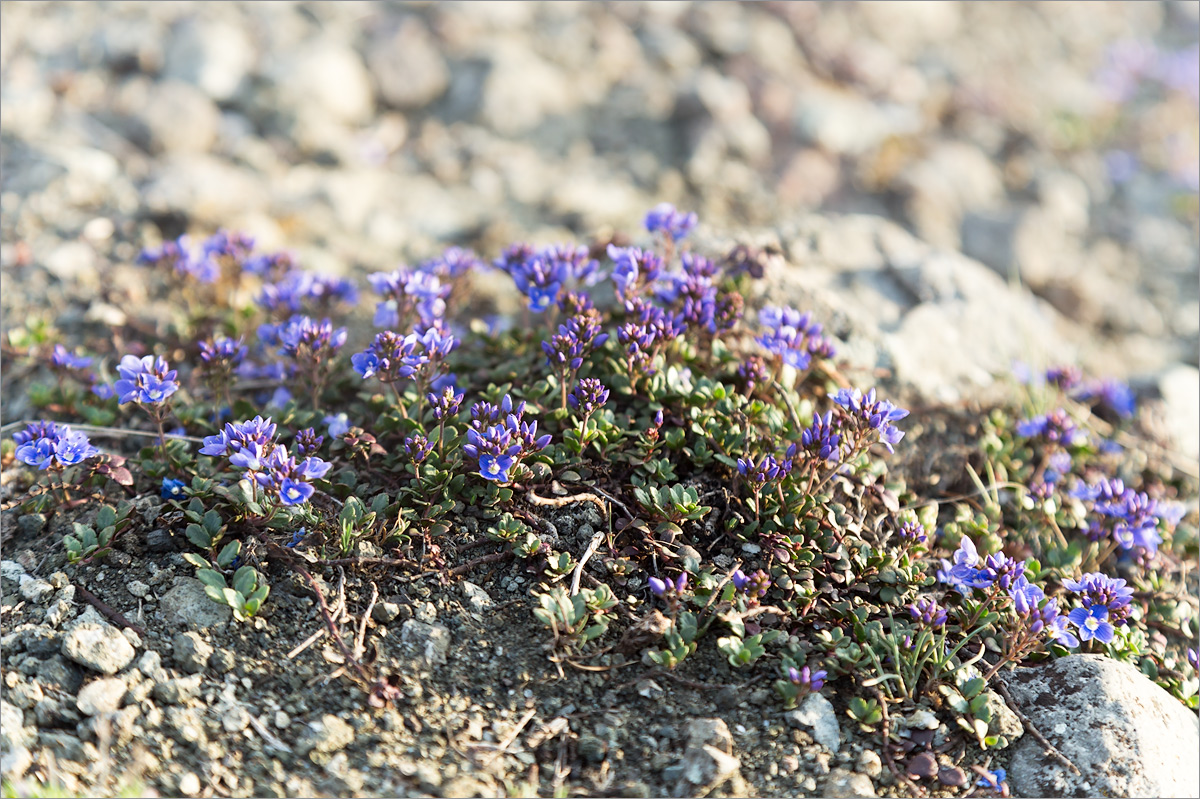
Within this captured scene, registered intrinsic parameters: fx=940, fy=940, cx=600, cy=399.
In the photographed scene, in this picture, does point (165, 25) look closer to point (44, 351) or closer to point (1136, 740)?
point (44, 351)

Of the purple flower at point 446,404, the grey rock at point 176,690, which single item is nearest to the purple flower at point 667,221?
the purple flower at point 446,404

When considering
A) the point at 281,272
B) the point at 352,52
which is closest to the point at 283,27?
Result: the point at 352,52

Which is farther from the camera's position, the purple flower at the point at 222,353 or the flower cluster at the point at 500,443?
the purple flower at the point at 222,353

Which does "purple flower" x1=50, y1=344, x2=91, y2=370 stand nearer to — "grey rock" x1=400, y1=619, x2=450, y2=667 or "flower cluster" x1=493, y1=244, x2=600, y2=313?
"flower cluster" x1=493, y1=244, x2=600, y2=313

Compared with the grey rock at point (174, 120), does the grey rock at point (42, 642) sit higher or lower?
lower

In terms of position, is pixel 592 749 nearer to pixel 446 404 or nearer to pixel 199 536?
pixel 446 404

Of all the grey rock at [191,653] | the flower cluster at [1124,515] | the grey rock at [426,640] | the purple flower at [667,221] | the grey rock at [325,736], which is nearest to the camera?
the grey rock at [325,736]

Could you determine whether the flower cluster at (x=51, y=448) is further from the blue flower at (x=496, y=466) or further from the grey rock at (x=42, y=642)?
the blue flower at (x=496, y=466)
